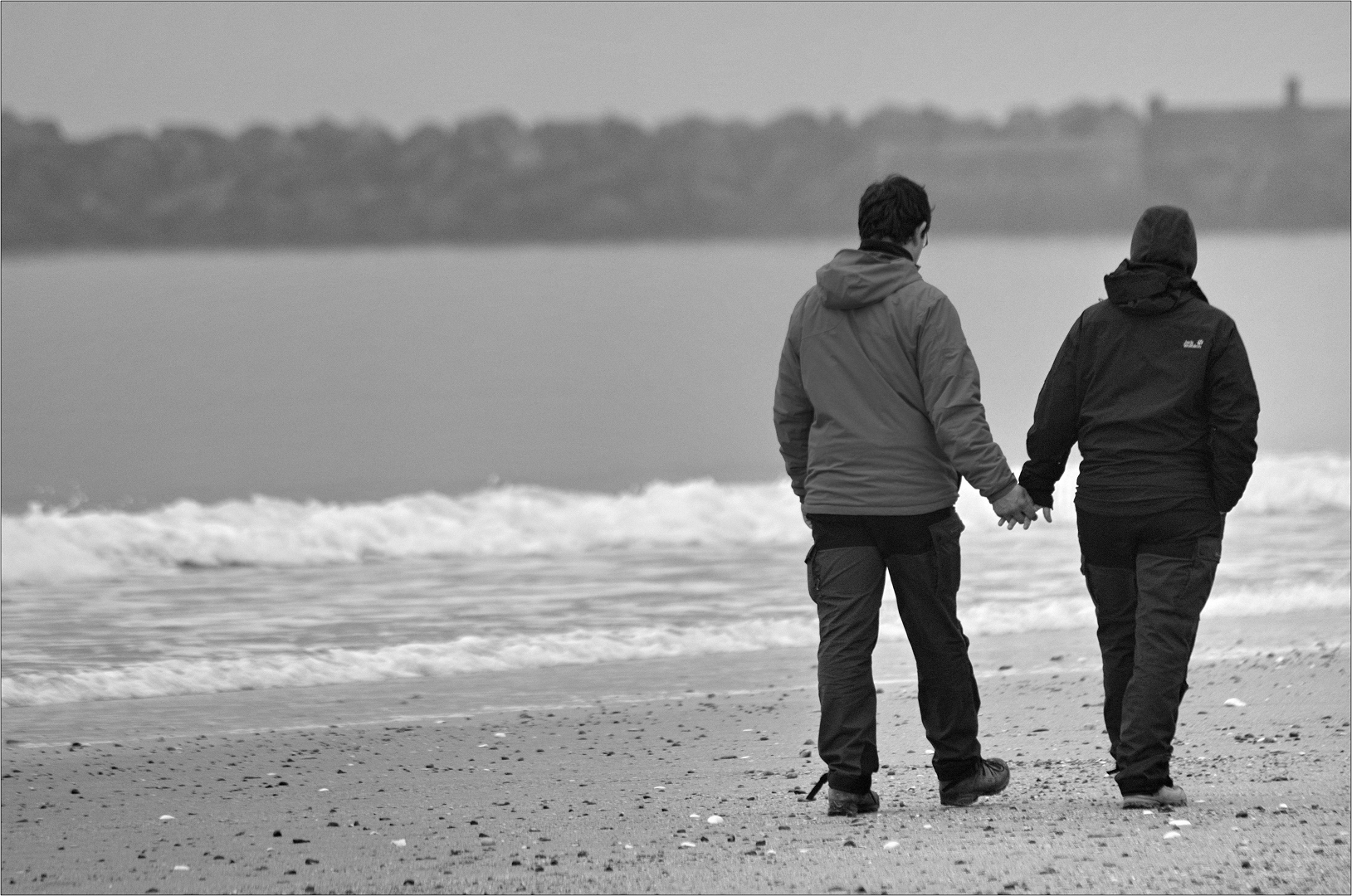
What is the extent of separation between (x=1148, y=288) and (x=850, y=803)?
1467mm

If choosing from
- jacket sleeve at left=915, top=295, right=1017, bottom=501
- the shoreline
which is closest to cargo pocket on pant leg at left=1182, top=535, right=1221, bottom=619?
jacket sleeve at left=915, top=295, right=1017, bottom=501

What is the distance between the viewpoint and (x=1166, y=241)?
12.2 feet

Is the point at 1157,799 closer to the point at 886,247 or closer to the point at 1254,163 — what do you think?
the point at 886,247

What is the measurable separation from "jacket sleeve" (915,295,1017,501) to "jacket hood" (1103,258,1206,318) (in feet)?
1.29

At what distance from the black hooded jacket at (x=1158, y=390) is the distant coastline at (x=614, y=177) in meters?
25.3

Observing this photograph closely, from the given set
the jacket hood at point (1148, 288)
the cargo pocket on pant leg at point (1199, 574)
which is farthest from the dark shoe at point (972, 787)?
the jacket hood at point (1148, 288)

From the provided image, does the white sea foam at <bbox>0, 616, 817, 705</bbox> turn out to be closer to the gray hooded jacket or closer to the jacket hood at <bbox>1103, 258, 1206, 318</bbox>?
the gray hooded jacket

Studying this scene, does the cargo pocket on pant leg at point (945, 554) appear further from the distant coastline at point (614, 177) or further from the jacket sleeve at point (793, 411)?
the distant coastline at point (614, 177)

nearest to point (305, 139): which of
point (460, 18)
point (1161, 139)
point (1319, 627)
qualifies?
point (460, 18)

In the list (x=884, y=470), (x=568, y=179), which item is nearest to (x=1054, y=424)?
(x=884, y=470)

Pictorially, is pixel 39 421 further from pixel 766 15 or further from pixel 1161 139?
pixel 1161 139

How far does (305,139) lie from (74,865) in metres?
26.4

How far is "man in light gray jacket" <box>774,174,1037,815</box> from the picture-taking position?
3664 millimetres

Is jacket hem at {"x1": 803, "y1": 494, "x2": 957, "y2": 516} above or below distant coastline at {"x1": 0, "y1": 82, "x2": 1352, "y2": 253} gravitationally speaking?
below
